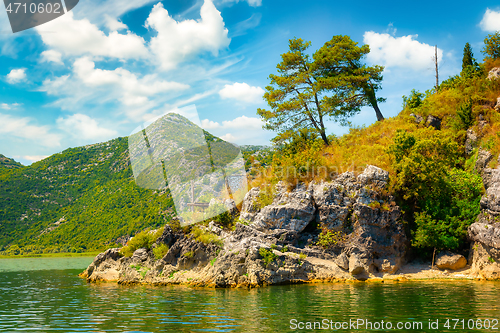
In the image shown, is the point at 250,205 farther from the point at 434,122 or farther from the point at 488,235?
the point at 434,122

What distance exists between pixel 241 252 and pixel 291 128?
14.7 m

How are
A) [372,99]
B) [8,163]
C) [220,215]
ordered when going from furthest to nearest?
[8,163] < [372,99] < [220,215]

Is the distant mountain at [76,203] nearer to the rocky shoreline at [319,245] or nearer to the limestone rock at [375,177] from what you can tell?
the rocky shoreline at [319,245]

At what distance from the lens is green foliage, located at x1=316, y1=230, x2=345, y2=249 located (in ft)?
69.5

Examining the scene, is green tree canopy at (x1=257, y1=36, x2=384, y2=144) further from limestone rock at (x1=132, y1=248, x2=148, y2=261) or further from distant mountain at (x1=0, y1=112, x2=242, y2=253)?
distant mountain at (x1=0, y1=112, x2=242, y2=253)

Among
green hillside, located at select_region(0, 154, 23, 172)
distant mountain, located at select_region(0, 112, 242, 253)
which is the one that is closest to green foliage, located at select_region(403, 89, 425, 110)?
distant mountain, located at select_region(0, 112, 242, 253)

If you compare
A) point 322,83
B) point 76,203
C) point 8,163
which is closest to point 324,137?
point 322,83

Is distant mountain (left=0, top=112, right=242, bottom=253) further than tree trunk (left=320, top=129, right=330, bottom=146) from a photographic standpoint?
Yes

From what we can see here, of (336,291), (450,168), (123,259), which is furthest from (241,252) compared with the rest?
(450,168)

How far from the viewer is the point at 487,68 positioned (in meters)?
28.6

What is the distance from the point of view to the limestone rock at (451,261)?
1933cm

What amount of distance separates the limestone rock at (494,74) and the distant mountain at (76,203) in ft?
170

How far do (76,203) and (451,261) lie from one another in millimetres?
99254

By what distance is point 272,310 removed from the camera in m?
11.4
